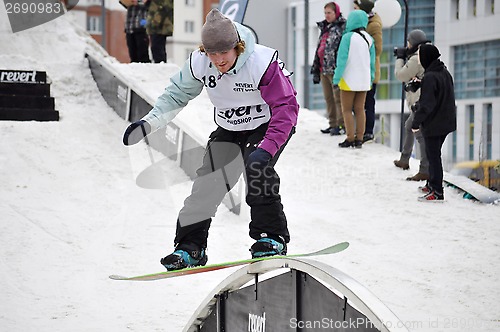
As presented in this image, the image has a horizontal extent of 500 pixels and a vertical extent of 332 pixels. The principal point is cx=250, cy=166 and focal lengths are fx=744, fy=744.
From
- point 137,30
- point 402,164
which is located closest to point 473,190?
point 402,164

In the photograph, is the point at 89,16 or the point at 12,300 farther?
the point at 89,16

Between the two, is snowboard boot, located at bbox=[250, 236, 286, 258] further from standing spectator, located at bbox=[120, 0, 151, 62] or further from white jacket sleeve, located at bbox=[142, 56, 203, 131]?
standing spectator, located at bbox=[120, 0, 151, 62]

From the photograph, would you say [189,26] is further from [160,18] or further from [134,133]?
[134,133]

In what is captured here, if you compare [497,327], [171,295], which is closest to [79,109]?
[171,295]

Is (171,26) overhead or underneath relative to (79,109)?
overhead

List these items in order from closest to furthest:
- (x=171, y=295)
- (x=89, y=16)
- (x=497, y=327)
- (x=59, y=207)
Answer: (x=497, y=327), (x=171, y=295), (x=59, y=207), (x=89, y=16)

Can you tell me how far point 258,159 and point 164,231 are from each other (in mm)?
3120

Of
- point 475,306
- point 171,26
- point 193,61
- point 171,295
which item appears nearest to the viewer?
point 193,61

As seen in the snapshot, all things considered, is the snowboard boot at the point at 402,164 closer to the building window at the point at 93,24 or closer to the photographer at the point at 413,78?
the photographer at the point at 413,78

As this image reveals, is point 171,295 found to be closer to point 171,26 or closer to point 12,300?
point 12,300

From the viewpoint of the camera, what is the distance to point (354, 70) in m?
9.66

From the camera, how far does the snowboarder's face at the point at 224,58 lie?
438 centimetres

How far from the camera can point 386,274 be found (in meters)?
6.14

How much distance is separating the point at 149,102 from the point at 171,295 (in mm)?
4199
